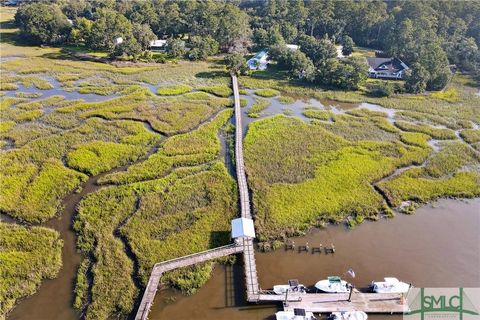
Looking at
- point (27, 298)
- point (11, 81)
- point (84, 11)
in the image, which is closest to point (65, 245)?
point (27, 298)

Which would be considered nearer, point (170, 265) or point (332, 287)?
point (332, 287)

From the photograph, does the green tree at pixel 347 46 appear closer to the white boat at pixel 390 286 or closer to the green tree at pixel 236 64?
the green tree at pixel 236 64

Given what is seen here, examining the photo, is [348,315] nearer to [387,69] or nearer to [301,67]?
[301,67]

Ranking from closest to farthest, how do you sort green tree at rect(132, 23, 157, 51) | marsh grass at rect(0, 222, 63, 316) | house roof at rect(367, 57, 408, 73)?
marsh grass at rect(0, 222, 63, 316)
house roof at rect(367, 57, 408, 73)
green tree at rect(132, 23, 157, 51)

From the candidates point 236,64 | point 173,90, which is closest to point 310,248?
point 173,90

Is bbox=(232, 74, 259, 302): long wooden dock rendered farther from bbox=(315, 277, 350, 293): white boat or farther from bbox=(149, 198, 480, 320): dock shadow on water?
bbox=(315, 277, 350, 293): white boat

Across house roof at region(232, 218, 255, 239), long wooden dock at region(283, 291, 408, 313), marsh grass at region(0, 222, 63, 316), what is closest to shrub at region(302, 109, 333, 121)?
house roof at region(232, 218, 255, 239)
